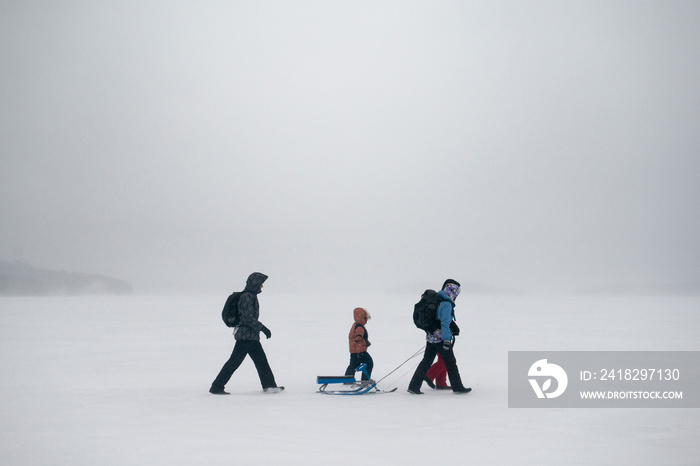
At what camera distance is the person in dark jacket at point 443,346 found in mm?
9203

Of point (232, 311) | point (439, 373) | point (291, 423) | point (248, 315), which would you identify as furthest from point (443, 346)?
point (232, 311)

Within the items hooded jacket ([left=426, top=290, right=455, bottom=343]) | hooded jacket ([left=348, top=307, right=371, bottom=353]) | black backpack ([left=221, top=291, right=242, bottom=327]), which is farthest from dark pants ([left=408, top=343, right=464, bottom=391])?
black backpack ([left=221, top=291, right=242, bottom=327])

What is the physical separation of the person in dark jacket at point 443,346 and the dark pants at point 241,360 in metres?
2.16

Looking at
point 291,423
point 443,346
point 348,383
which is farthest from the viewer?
point 348,383

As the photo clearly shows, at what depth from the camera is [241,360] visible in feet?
30.8

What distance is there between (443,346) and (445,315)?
17.4 inches

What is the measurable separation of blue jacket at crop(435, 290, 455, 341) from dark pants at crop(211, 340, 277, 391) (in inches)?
103

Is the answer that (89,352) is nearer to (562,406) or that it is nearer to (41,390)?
(41,390)

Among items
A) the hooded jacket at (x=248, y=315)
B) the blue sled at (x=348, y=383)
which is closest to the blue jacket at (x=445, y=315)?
the blue sled at (x=348, y=383)

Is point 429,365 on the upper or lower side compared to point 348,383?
upper

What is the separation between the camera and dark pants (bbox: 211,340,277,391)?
368 inches

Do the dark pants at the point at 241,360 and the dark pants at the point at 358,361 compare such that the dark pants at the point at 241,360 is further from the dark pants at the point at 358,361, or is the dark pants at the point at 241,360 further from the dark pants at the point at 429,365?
the dark pants at the point at 429,365

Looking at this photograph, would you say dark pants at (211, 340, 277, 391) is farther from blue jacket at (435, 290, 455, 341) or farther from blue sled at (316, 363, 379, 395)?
blue jacket at (435, 290, 455, 341)

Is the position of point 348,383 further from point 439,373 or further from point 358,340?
point 439,373
